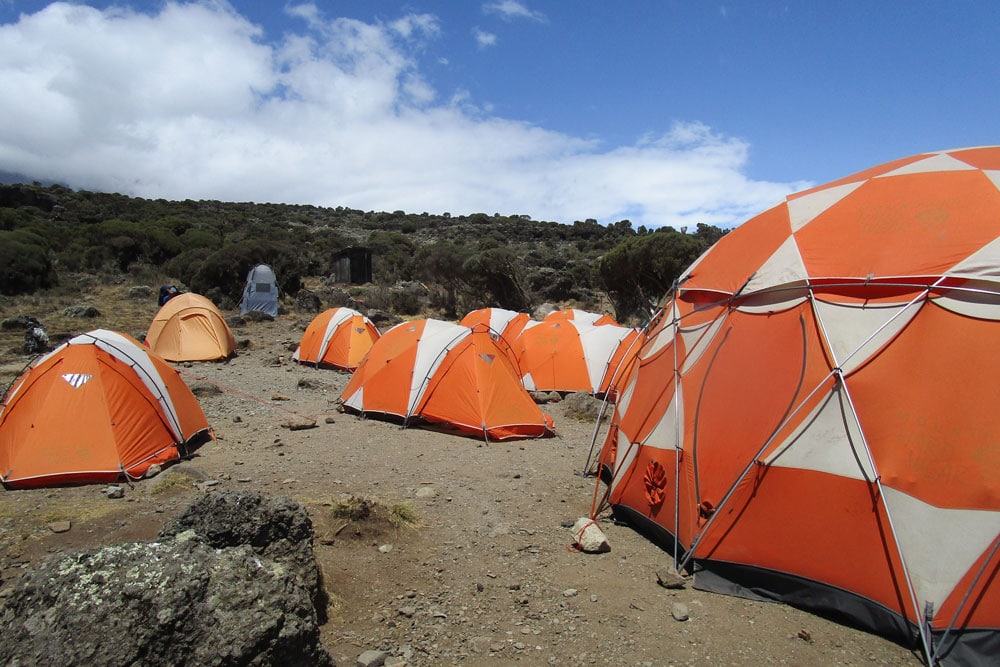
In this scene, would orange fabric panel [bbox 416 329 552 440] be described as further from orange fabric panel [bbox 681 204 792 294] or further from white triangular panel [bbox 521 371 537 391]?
orange fabric panel [bbox 681 204 792 294]

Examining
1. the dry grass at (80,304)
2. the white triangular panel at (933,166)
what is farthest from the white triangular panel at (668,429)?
the dry grass at (80,304)

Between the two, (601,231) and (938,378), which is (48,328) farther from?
(601,231)

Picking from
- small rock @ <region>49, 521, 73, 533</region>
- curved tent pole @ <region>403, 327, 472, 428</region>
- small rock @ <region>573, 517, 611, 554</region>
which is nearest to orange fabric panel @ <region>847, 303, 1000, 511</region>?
small rock @ <region>573, 517, 611, 554</region>

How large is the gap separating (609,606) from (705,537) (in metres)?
0.99

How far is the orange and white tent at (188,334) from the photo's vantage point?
51.8ft

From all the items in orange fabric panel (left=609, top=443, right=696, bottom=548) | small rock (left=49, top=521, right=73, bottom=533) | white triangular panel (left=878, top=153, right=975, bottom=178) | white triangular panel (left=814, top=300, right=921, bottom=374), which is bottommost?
small rock (left=49, top=521, right=73, bottom=533)

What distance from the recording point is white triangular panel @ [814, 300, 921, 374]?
14.5 ft

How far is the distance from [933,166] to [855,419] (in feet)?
8.34

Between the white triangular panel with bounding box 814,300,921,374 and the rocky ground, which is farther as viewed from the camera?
the white triangular panel with bounding box 814,300,921,374

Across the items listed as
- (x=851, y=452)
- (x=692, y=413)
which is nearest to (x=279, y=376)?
(x=692, y=413)

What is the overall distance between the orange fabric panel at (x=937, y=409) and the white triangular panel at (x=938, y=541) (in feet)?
0.24

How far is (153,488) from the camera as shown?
6.54 metres

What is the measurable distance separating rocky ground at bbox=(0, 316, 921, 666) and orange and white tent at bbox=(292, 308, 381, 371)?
6.18 m

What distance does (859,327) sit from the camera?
15.0 ft
